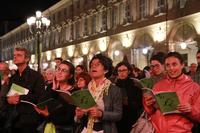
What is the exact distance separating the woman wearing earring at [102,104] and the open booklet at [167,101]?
2.47ft

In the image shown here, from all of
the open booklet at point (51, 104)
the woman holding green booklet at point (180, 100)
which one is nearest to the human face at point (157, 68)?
the woman holding green booklet at point (180, 100)

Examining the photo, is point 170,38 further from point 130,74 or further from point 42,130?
point 42,130

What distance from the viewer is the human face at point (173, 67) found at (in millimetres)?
5078

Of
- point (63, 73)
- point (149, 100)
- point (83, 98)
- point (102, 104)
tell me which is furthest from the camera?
point (63, 73)

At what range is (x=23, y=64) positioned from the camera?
22.1 ft

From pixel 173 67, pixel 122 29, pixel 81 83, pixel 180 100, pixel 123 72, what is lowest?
pixel 180 100

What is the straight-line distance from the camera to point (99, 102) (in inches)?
215

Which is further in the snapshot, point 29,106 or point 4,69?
point 4,69

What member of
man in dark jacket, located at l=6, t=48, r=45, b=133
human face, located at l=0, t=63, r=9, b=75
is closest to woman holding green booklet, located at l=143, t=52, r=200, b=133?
man in dark jacket, located at l=6, t=48, r=45, b=133

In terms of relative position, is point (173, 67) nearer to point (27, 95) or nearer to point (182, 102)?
point (182, 102)

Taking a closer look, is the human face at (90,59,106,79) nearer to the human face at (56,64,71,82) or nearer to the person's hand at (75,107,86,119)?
the person's hand at (75,107,86,119)

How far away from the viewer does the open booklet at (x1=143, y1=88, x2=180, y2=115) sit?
473 centimetres

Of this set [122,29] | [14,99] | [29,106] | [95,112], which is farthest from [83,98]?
[122,29]

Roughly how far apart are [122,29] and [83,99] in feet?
112
